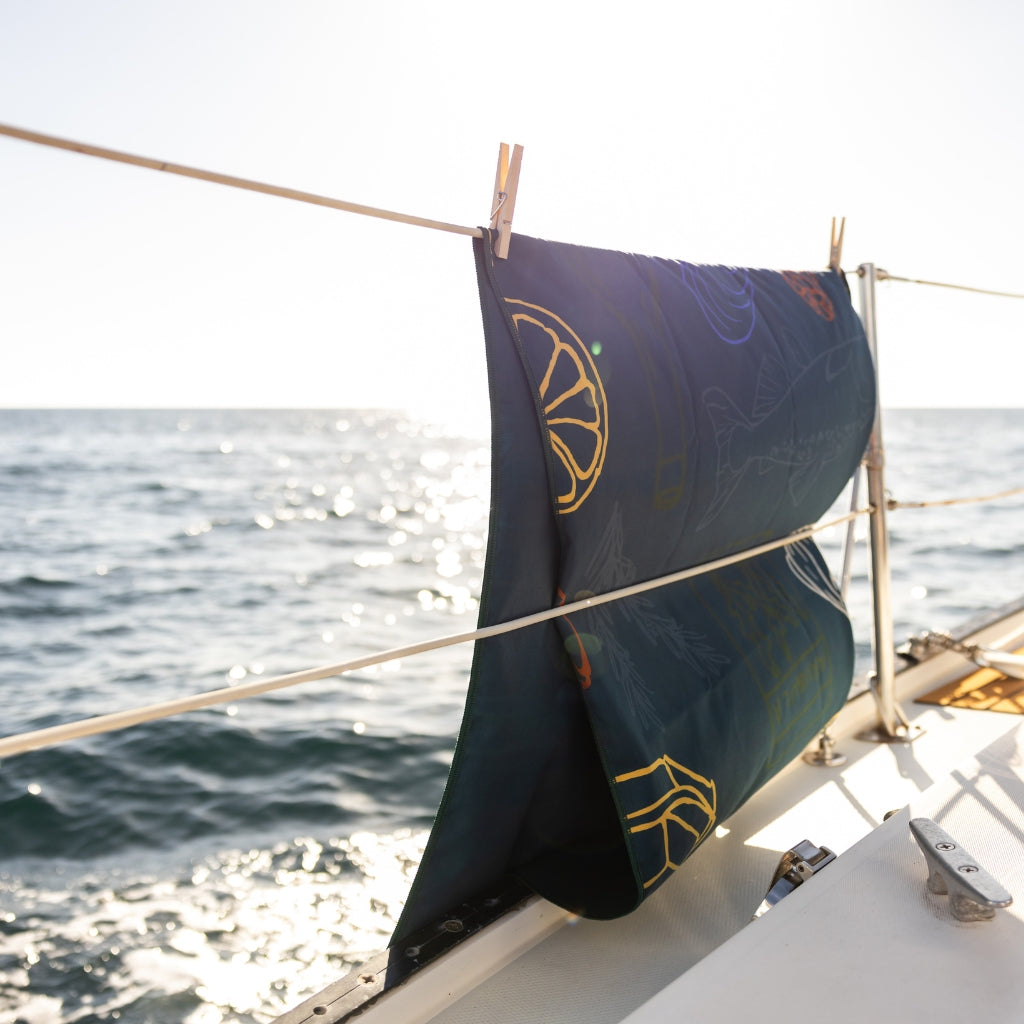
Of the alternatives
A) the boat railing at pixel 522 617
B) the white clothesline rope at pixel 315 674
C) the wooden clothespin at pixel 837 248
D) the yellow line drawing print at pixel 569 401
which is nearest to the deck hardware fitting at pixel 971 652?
the boat railing at pixel 522 617

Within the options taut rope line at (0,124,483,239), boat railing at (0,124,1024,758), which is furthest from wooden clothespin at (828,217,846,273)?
taut rope line at (0,124,483,239)

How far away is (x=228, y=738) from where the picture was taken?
339 centimetres

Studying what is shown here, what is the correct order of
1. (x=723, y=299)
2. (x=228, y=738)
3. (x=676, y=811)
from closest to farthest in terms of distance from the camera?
(x=676, y=811) < (x=723, y=299) < (x=228, y=738)

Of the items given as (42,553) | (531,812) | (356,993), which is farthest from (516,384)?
(42,553)

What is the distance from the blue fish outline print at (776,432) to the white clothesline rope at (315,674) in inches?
3.7

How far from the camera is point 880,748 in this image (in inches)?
57.4

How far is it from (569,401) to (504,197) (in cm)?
20

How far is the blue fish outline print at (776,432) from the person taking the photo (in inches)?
39.7

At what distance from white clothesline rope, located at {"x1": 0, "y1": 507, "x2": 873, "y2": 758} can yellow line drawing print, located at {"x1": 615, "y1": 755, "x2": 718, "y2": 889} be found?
19cm

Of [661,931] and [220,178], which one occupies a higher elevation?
[220,178]

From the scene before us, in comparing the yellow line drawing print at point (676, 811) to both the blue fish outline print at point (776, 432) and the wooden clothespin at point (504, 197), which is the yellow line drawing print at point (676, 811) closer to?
the blue fish outline print at point (776, 432)

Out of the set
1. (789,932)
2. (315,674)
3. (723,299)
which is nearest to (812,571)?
(723,299)

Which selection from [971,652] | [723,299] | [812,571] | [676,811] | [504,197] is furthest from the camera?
[971,652]

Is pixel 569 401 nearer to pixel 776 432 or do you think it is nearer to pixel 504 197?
pixel 504 197
